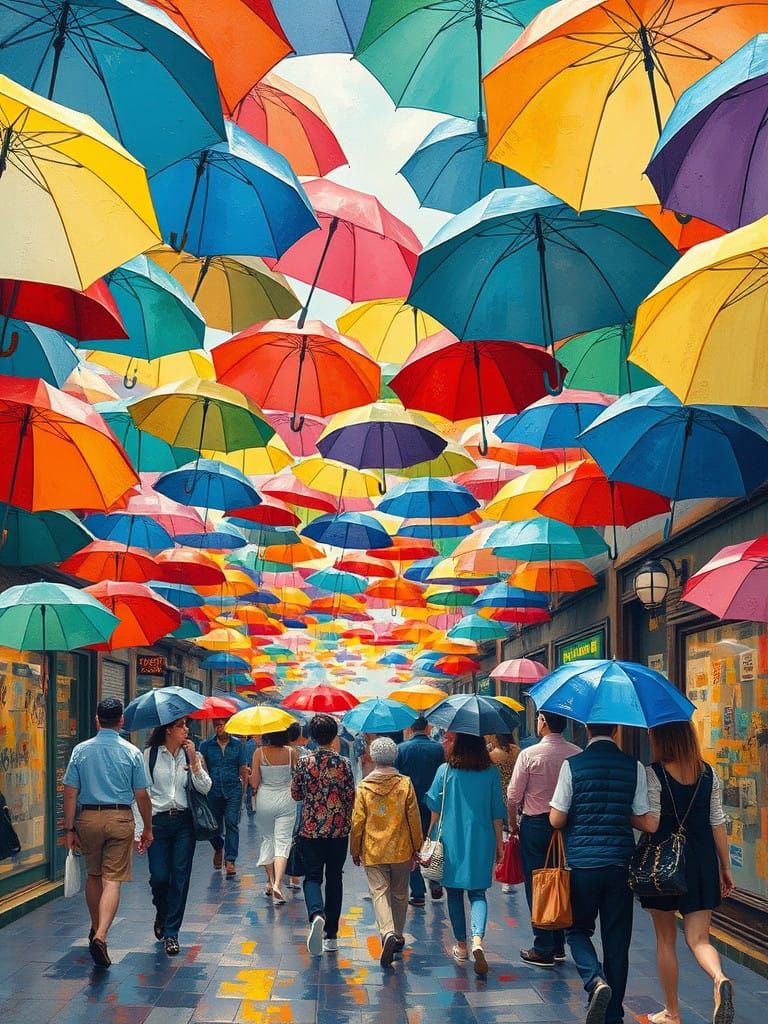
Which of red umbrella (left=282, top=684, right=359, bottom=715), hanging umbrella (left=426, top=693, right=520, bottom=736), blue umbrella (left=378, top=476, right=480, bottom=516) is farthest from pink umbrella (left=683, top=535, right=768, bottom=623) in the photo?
red umbrella (left=282, top=684, right=359, bottom=715)

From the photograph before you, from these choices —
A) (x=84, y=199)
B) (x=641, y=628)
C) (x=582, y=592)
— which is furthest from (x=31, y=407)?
(x=582, y=592)

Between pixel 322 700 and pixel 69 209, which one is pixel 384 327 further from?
pixel 322 700

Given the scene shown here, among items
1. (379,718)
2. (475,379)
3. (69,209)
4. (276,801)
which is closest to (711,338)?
(69,209)

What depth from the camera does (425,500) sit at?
1212 cm

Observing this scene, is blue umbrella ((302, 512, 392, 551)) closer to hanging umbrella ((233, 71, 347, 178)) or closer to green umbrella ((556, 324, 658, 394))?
green umbrella ((556, 324, 658, 394))

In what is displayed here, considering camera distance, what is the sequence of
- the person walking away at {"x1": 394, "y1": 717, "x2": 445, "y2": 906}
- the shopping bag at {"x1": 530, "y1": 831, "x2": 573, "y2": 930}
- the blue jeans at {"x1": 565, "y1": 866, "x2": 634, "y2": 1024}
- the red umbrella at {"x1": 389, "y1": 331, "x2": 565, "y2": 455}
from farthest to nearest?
the person walking away at {"x1": 394, "y1": 717, "x2": 445, "y2": 906}, the red umbrella at {"x1": 389, "y1": 331, "x2": 565, "y2": 455}, the shopping bag at {"x1": 530, "y1": 831, "x2": 573, "y2": 930}, the blue jeans at {"x1": 565, "y1": 866, "x2": 634, "y2": 1024}

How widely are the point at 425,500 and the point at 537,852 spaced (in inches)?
168

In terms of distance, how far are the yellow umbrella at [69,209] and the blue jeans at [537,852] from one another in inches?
240

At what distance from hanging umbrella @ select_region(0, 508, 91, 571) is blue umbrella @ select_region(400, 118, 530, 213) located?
4.22 metres

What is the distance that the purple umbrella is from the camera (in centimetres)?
438

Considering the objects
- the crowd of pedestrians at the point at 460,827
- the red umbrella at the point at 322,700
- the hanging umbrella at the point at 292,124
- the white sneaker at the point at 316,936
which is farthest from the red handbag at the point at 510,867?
the red umbrella at the point at 322,700

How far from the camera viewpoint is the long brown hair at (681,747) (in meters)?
6.81

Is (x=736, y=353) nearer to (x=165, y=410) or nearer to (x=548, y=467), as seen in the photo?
(x=165, y=410)

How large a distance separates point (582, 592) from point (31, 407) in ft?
39.8
